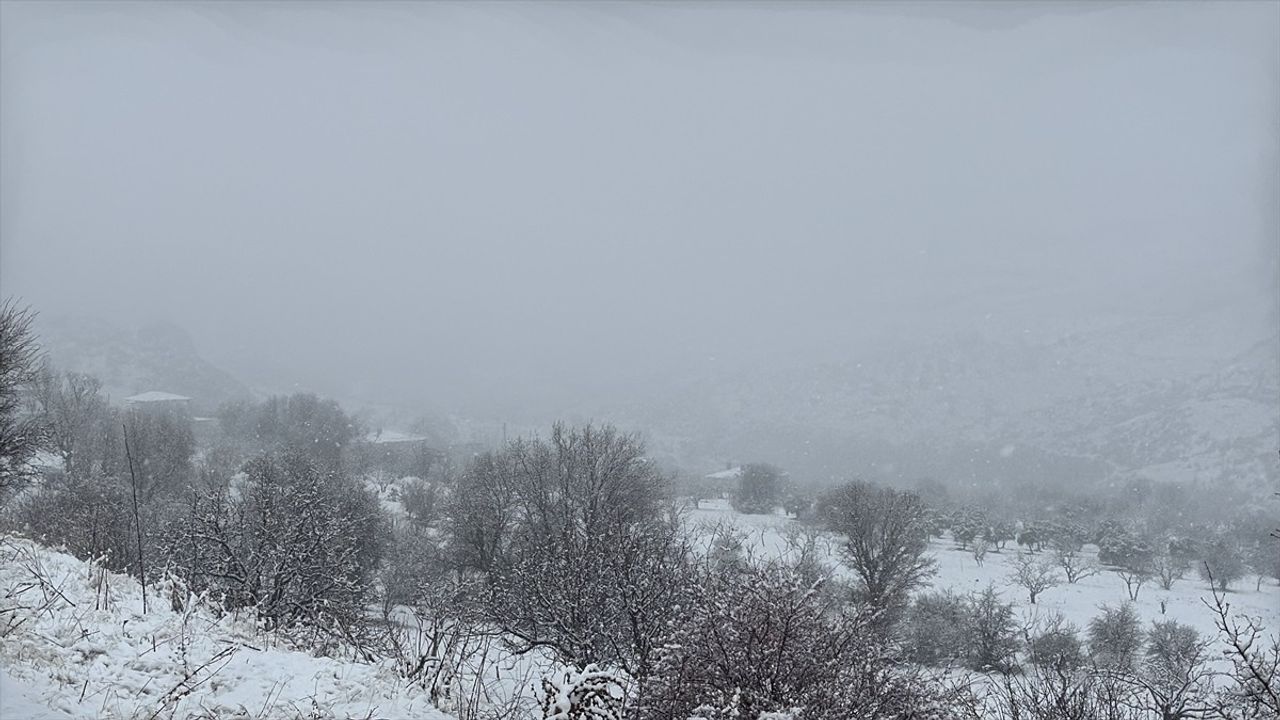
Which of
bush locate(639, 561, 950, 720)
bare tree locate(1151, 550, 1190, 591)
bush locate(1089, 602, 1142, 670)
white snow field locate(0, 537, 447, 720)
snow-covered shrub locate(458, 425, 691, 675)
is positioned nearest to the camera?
white snow field locate(0, 537, 447, 720)

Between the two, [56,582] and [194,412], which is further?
[194,412]

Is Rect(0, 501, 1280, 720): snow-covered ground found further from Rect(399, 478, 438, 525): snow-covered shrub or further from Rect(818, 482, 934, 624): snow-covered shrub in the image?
Rect(399, 478, 438, 525): snow-covered shrub

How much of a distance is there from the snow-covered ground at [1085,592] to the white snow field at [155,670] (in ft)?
108

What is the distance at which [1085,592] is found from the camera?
57.4 m

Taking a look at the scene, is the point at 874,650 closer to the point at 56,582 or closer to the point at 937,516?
the point at 56,582

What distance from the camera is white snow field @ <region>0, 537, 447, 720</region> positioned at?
6.57 metres

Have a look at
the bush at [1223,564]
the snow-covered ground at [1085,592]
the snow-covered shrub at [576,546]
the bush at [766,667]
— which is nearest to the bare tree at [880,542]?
the snow-covered ground at [1085,592]

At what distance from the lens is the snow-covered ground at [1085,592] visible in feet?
160

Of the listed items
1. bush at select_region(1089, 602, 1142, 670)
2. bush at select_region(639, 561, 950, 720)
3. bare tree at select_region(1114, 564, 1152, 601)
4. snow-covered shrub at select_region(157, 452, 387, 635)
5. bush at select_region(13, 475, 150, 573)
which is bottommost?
bare tree at select_region(1114, 564, 1152, 601)

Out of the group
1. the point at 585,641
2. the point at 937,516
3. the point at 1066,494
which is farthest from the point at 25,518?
the point at 1066,494

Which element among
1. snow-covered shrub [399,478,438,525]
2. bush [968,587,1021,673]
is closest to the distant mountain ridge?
snow-covered shrub [399,478,438,525]

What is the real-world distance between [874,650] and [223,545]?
56.5ft

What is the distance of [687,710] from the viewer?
7.62 meters

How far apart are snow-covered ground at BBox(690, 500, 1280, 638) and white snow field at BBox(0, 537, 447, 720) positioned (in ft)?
108
